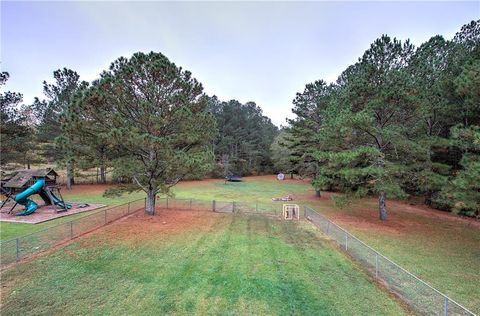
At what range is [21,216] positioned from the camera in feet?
50.6

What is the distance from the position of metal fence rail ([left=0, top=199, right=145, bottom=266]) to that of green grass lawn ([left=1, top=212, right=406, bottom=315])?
1.04 meters

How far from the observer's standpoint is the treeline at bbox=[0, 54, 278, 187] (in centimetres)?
1250

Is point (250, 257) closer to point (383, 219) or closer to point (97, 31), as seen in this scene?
point (383, 219)

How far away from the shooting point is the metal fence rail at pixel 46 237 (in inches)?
358

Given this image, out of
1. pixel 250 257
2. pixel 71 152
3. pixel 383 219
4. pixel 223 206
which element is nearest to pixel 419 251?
pixel 383 219

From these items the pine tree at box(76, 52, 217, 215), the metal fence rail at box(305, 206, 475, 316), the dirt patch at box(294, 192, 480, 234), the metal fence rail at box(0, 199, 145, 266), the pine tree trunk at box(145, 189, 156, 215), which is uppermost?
the pine tree at box(76, 52, 217, 215)

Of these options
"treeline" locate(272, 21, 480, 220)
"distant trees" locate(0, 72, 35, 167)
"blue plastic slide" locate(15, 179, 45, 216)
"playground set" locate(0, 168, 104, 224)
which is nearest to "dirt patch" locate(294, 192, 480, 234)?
"treeline" locate(272, 21, 480, 220)

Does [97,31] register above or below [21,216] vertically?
above

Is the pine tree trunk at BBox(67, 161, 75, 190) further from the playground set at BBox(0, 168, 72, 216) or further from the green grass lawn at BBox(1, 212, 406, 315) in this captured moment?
the green grass lawn at BBox(1, 212, 406, 315)

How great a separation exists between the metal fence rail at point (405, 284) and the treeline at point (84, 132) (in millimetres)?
9760

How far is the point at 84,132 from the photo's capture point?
12828mm

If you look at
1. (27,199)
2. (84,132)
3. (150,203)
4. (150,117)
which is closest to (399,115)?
(150,117)

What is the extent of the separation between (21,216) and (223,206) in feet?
44.5

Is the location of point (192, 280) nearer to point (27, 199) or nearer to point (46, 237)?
point (46, 237)
